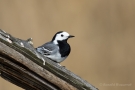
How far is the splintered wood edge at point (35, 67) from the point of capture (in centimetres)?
110

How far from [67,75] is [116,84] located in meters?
1.68

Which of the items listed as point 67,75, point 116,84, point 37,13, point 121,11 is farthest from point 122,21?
point 67,75

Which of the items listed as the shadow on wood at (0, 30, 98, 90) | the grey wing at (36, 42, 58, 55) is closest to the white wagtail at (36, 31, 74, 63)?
the grey wing at (36, 42, 58, 55)

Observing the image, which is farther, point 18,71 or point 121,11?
point 121,11

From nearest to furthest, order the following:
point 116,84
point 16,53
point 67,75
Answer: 1. point 16,53
2. point 67,75
3. point 116,84

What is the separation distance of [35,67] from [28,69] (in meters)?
0.03

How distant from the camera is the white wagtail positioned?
6.24 feet

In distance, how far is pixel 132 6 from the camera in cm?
289

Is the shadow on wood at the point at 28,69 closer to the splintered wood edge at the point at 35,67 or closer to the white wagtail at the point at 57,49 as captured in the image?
the splintered wood edge at the point at 35,67

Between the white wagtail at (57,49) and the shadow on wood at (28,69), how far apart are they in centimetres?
65

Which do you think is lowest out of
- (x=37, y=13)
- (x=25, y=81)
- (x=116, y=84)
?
(x=25, y=81)

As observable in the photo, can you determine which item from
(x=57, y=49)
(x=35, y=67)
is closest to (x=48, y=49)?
(x=57, y=49)

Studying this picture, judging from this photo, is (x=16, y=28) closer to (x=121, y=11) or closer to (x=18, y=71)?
(x=121, y=11)

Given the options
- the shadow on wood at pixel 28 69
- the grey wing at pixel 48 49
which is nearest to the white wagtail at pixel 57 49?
the grey wing at pixel 48 49
